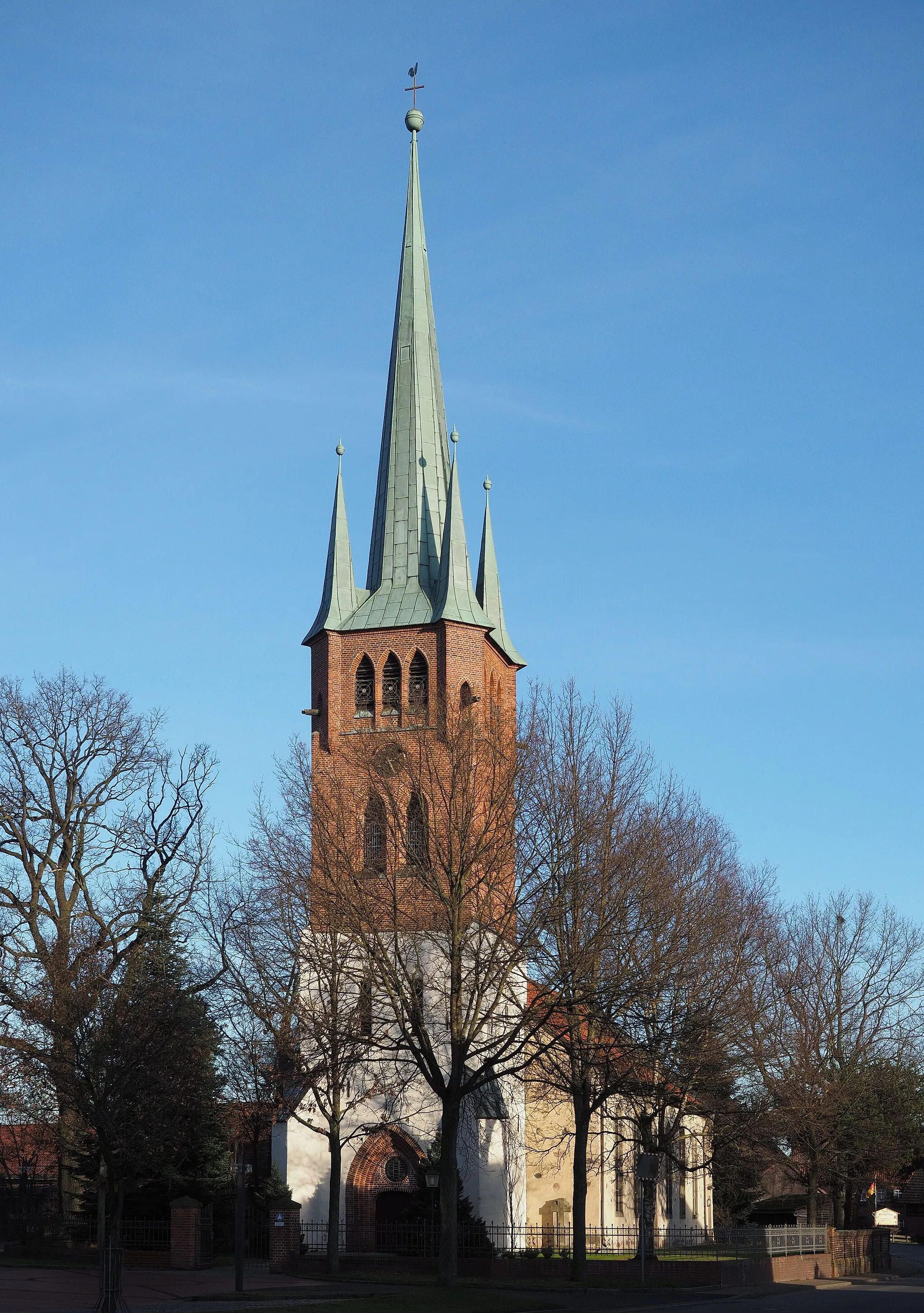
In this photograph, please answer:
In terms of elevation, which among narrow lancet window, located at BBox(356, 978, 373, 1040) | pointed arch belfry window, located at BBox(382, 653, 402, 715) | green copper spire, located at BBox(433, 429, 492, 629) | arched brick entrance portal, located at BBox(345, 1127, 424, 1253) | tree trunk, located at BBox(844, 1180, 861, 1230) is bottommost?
tree trunk, located at BBox(844, 1180, 861, 1230)

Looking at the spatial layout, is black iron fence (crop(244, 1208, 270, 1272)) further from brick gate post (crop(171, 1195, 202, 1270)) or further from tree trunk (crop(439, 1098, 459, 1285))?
tree trunk (crop(439, 1098, 459, 1285))

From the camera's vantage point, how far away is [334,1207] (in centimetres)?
3453

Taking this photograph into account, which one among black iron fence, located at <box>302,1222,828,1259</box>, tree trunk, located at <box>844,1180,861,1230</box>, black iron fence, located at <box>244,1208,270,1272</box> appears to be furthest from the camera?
tree trunk, located at <box>844,1180,861,1230</box>

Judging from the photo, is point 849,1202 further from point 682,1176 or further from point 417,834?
point 417,834

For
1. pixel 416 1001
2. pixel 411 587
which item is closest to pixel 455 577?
pixel 411 587

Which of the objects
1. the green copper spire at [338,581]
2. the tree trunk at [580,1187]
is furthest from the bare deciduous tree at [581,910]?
the green copper spire at [338,581]

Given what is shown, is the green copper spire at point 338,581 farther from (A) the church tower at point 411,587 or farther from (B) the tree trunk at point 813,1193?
(B) the tree trunk at point 813,1193

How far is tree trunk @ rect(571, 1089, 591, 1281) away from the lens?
32688 millimetres

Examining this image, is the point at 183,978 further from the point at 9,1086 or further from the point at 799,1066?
the point at 799,1066

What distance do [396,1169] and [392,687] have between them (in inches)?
565

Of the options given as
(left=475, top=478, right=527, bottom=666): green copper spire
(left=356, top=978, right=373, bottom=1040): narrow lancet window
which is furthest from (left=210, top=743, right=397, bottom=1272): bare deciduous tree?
(left=475, top=478, right=527, bottom=666): green copper spire

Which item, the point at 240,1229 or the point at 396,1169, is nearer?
the point at 240,1229

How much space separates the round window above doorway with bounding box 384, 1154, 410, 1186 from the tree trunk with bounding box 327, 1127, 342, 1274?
698 cm

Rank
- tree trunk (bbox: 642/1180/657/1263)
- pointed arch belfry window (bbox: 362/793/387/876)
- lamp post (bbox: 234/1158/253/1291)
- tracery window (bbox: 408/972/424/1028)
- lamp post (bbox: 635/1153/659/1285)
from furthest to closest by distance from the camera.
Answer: pointed arch belfry window (bbox: 362/793/387/876) → tree trunk (bbox: 642/1180/657/1263) → tracery window (bbox: 408/972/424/1028) → lamp post (bbox: 635/1153/659/1285) → lamp post (bbox: 234/1158/253/1291)
